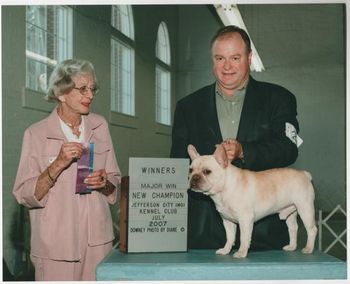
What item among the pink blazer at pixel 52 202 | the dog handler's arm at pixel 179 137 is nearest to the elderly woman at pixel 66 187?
the pink blazer at pixel 52 202

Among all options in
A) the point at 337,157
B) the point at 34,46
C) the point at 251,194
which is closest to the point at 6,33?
the point at 34,46

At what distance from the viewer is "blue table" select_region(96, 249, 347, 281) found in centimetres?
128

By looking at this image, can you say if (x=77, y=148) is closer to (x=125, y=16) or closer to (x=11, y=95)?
(x=11, y=95)

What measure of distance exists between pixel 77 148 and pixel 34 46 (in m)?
0.46

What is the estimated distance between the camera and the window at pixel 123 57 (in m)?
1.72

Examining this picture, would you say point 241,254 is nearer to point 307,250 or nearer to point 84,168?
point 307,250

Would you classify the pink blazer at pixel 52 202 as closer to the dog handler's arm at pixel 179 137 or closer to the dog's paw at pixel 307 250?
the dog handler's arm at pixel 179 137

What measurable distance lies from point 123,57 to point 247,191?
2.39 ft

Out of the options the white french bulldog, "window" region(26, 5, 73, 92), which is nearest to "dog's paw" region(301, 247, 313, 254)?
the white french bulldog

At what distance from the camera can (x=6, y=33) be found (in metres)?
1.69

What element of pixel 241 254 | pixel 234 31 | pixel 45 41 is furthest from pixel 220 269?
pixel 45 41

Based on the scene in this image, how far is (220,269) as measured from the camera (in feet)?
4.28

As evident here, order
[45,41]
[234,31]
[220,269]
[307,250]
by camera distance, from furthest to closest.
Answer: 1. [45,41]
2. [234,31]
3. [307,250]
4. [220,269]

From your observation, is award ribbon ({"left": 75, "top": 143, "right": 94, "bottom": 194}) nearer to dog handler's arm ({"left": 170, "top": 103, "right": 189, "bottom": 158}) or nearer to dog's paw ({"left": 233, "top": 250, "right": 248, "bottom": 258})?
dog handler's arm ({"left": 170, "top": 103, "right": 189, "bottom": 158})
